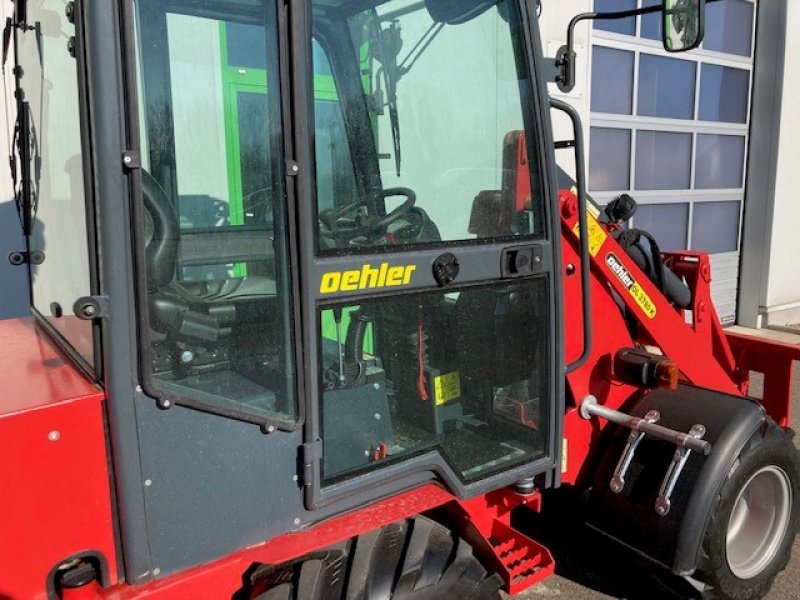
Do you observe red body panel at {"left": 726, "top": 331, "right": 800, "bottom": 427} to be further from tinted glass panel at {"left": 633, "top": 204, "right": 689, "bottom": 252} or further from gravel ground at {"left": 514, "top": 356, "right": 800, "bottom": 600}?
tinted glass panel at {"left": 633, "top": 204, "right": 689, "bottom": 252}

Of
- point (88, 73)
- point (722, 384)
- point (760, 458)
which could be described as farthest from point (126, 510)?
point (722, 384)

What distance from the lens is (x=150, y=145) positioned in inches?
58.9

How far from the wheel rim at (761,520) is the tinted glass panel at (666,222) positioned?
15.7ft

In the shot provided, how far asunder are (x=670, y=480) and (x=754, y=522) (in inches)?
30.3

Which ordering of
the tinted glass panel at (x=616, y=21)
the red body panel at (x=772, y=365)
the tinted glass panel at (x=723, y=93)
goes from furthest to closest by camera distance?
the tinted glass panel at (x=723, y=93) < the tinted glass panel at (x=616, y=21) < the red body panel at (x=772, y=365)

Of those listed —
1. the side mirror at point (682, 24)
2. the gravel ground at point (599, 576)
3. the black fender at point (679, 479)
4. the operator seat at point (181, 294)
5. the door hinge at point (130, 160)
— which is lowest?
the gravel ground at point (599, 576)

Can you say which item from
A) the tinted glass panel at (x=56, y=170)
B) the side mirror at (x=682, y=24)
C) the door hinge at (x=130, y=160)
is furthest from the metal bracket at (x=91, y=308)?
the side mirror at (x=682, y=24)

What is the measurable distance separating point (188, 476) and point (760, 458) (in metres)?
2.06

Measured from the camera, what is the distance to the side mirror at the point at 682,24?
2.05m

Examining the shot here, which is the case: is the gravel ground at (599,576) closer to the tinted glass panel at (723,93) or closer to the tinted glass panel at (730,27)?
the tinted glass panel at (723,93)

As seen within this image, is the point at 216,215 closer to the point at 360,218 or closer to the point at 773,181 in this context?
the point at 360,218

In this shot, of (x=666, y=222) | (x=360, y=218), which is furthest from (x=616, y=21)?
(x=360, y=218)

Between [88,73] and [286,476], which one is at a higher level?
[88,73]

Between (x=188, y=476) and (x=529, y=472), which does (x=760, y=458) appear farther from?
(x=188, y=476)
